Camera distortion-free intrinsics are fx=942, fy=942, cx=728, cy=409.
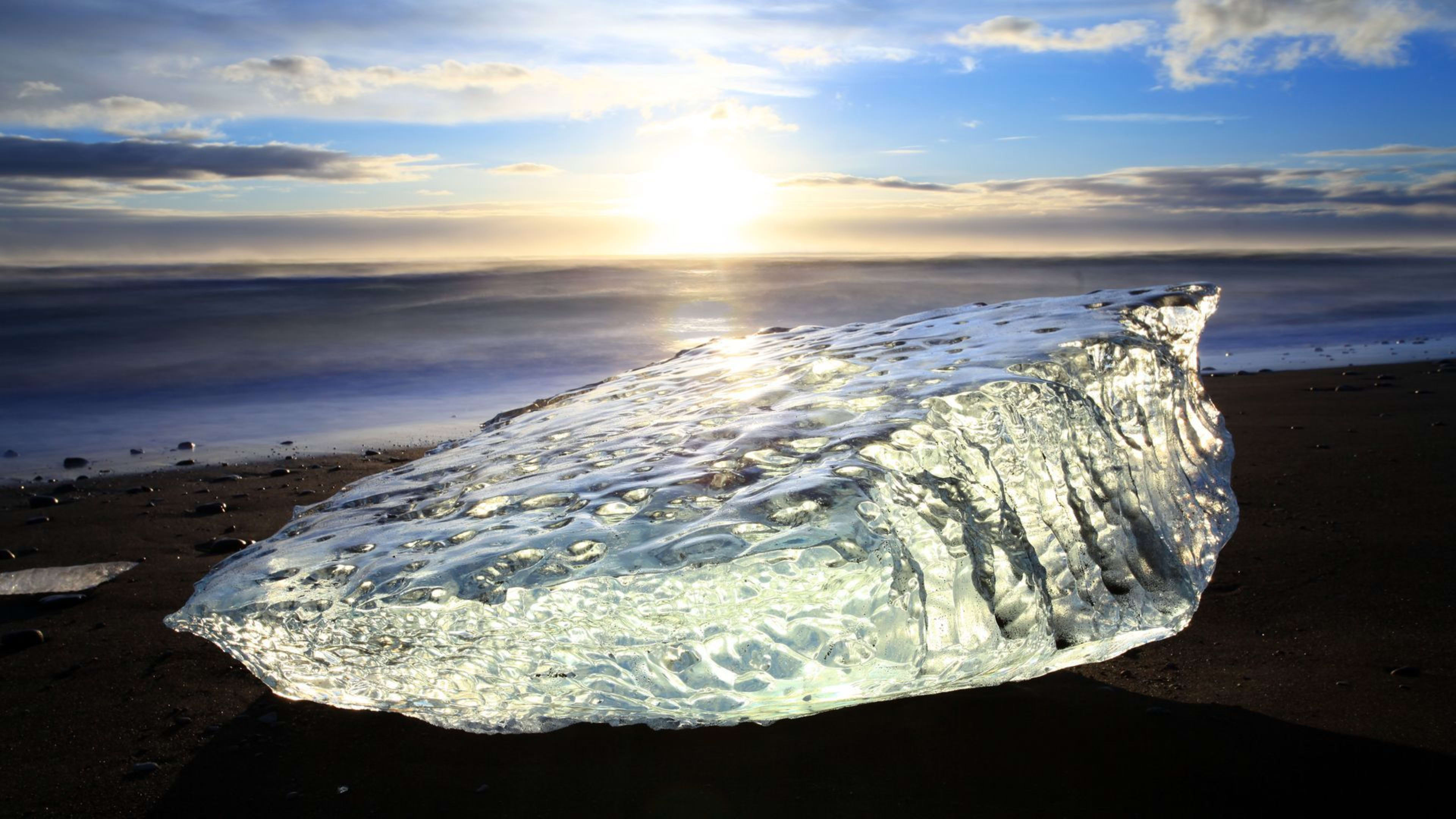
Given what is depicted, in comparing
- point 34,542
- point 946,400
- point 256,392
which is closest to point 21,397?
point 256,392

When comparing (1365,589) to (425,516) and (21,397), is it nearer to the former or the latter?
(425,516)

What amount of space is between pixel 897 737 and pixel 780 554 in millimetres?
922

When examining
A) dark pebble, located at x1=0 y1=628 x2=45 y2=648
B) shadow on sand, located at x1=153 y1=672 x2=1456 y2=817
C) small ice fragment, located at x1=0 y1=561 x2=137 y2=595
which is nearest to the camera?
shadow on sand, located at x1=153 y1=672 x2=1456 y2=817

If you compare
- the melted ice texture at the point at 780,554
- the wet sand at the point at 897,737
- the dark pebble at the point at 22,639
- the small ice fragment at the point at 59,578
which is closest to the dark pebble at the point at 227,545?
the small ice fragment at the point at 59,578

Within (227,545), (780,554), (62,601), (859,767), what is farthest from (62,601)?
(780,554)

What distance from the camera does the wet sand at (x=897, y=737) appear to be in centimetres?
188

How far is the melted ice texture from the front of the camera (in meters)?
1.43

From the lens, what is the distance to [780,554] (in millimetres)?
1375

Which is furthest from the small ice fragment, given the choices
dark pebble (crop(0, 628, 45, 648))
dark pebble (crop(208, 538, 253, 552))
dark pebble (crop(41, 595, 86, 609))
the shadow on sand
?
the shadow on sand

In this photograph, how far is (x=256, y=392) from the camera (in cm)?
1192

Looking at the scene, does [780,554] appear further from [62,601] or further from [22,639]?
[62,601]

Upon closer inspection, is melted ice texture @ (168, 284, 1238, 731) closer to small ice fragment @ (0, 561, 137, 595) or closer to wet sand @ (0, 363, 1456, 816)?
wet sand @ (0, 363, 1456, 816)

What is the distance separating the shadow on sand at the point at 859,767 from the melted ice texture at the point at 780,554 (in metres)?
0.27

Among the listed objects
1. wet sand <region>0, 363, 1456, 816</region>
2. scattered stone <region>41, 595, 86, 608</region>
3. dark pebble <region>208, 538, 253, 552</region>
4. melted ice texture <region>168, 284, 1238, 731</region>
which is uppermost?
melted ice texture <region>168, 284, 1238, 731</region>
